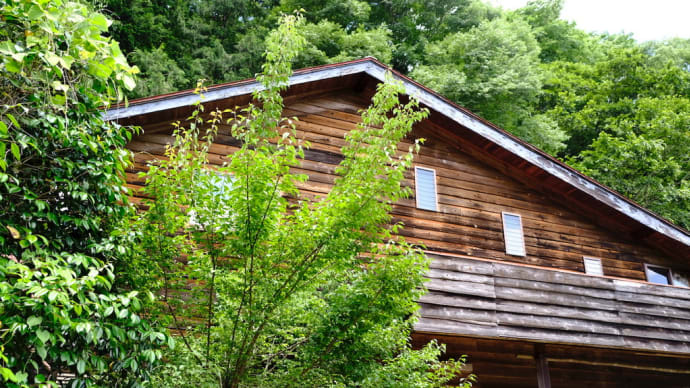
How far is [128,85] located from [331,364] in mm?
3378

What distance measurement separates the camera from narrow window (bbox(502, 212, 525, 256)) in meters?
12.1

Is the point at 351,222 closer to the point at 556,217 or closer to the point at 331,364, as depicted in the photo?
the point at 331,364

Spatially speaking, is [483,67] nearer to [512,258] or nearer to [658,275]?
[658,275]

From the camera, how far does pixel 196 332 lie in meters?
6.18

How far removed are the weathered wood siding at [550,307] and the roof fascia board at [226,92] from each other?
4431 mm

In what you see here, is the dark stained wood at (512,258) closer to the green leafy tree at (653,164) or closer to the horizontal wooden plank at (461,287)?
the horizontal wooden plank at (461,287)

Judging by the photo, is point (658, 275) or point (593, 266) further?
point (658, 275)

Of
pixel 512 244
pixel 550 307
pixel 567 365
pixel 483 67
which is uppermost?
pixel 483 67

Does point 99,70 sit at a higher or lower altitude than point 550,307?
higher

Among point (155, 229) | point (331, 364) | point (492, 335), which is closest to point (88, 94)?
point (155, 229)

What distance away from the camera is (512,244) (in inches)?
479

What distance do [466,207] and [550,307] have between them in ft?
9.50

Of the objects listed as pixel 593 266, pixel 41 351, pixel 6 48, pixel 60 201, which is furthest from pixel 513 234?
pixel 6 48

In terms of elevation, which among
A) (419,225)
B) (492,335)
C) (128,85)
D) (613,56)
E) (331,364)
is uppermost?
(613,56)
